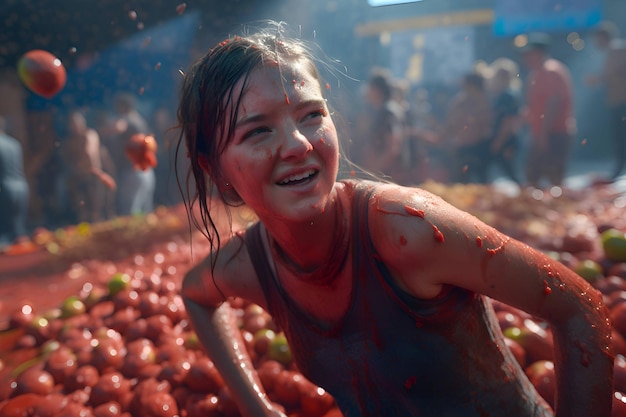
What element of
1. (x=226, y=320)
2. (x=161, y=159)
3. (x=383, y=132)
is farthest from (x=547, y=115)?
(x=226, y=320)

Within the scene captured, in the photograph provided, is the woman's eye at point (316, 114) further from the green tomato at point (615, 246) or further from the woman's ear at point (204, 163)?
the green tomato at point (615, 246)

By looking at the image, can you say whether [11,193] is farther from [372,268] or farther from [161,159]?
[372,268]

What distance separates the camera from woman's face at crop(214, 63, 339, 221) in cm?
122

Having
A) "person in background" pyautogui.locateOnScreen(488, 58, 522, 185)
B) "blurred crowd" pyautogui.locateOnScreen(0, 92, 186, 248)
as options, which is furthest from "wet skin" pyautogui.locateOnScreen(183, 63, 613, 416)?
"person in background" pyautogui.locateOnScreen(488, 58, 522, 185)

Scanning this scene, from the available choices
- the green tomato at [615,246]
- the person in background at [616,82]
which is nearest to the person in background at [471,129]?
the person in background at [616,82]

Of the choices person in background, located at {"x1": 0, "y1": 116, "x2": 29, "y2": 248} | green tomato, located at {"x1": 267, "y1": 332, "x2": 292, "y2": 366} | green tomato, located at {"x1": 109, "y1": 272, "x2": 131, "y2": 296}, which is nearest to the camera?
green tomato, located at {"x1": 267, "y1": 332, "x2": 292, "y2": 366}

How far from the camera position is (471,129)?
6758 millimetres

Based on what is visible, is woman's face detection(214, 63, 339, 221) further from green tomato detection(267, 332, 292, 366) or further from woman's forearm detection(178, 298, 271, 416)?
green tomato detection(267, 332, 292, 366)

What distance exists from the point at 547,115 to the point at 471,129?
3.20 ft

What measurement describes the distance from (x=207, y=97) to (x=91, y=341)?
177cm

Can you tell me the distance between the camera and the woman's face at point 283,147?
1.22 m

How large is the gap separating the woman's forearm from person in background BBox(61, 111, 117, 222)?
4576mm

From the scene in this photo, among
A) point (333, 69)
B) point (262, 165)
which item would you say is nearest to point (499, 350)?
point (262, 165)

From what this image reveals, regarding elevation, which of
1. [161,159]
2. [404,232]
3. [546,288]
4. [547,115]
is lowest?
[161,159]
